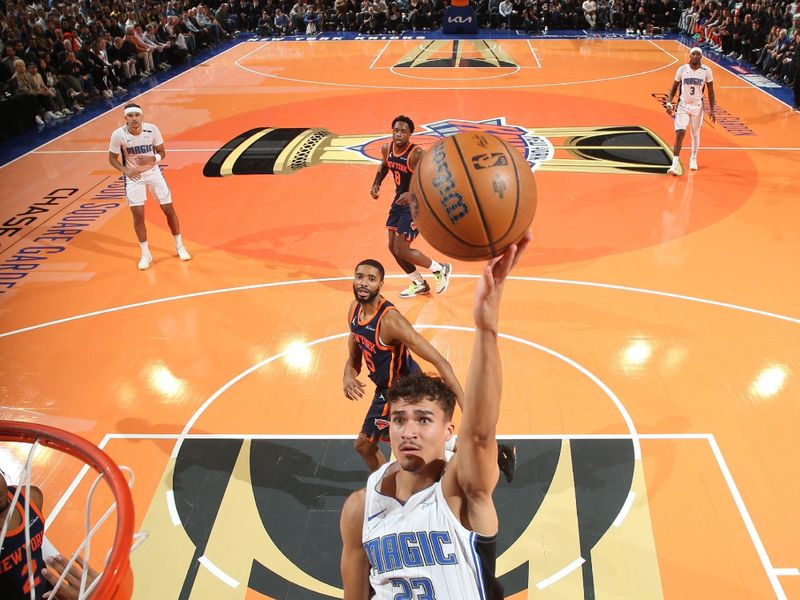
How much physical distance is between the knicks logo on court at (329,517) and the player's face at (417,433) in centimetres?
212

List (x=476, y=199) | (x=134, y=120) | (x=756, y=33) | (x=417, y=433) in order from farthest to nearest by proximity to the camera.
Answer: (x=756, y=33)
(x=134, y=120)
(x=476, y=199)
(x=417, y=433)

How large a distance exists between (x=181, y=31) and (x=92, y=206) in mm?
13651

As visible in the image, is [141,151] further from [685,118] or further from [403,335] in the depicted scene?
[685,118]

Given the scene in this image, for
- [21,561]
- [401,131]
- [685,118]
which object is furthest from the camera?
[685,118]

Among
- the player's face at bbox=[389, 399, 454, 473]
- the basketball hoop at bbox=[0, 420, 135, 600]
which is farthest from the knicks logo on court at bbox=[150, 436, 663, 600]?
the player's face at bbox=[389, 399, 454, 473]

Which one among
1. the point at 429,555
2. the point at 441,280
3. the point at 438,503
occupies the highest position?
the point at 438,503

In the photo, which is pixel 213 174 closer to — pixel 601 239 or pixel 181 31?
pixel 601 239

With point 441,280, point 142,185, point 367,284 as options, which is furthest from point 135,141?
point 367,284

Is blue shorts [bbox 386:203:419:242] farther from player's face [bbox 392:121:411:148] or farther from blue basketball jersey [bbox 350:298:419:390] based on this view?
blue basketball jersey [bbox 350:298:419:390]

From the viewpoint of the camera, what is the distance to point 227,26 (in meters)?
25.5

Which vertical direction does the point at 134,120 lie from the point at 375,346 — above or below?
above

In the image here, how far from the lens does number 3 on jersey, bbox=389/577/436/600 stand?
2.46 meters

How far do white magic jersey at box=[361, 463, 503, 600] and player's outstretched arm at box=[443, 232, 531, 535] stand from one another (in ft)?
0.30

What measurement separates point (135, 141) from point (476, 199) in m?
6.28
